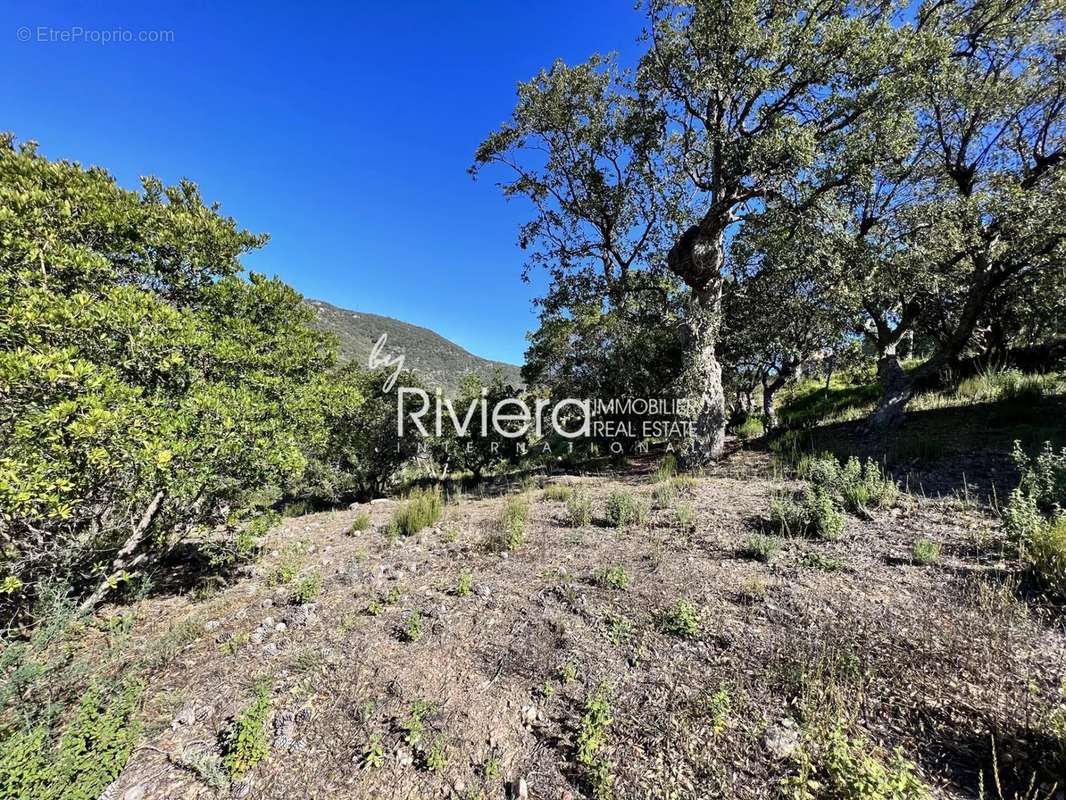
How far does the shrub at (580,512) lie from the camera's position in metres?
5.38

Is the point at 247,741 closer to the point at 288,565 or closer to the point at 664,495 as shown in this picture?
the point at 288,565

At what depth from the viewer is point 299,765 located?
2.27 m

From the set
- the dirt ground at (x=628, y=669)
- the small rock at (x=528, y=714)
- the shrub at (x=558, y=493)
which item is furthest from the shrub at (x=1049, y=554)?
the shrub at (x=558, y=493)

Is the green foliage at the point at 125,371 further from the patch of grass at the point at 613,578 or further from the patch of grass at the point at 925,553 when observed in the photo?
the patch of grass at the point at 925,553

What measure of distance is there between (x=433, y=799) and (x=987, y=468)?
7.77 metres

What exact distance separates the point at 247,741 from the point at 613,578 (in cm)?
279

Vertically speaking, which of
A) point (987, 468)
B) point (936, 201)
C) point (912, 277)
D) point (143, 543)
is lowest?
point (143, 543)

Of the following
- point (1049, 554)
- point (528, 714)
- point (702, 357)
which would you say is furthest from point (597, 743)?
point (702, 357)

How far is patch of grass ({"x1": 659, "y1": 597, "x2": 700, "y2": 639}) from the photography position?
116 inches

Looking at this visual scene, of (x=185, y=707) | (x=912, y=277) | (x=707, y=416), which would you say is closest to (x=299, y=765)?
(x=185, y=707)

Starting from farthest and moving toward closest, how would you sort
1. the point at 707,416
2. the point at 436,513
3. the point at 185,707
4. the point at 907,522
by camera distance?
the point at 707,416 → the point at 436,513 → the point at 907,522 → the point at 185,707

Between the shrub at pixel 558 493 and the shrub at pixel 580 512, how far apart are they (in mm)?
561

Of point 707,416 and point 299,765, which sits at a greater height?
point 707,416

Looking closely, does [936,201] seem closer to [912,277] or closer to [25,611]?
[912,277]
